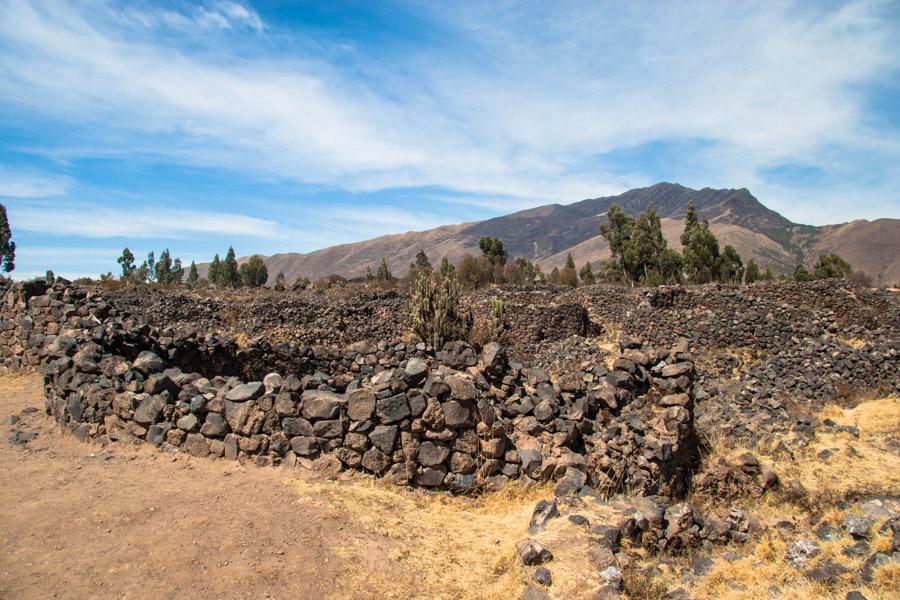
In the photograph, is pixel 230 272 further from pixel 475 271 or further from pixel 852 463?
pixel 852 463

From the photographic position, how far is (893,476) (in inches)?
383

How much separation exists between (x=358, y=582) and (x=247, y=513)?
183 cm

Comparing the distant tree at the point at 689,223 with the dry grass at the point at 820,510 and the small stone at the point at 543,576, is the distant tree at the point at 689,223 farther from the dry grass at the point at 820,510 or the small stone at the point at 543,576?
the small stone at the point at 543,576

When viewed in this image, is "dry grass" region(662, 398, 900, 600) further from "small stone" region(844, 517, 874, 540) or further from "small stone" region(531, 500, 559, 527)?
"small stone" region(531, 500, 559, 527)

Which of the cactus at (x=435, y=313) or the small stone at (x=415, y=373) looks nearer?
the small stone at (x=415, y=373)

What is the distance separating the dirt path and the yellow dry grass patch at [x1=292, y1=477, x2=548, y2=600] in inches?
11.7

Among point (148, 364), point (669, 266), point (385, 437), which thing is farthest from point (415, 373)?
point (669, 266)

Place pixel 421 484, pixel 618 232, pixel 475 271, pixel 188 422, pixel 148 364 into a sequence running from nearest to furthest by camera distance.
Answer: pixel 421 484 → pixel 188 422 → pixel 148 364 → pixel 475 271 → pixel 618 232

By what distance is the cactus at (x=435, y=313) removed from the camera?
21.9 metres

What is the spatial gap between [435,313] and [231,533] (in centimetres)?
1625

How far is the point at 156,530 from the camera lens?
5.84m

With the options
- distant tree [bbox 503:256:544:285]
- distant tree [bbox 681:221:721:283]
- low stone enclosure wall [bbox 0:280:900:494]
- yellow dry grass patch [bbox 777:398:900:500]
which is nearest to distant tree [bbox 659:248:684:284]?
distant tree [bbox 681:221:721:283]

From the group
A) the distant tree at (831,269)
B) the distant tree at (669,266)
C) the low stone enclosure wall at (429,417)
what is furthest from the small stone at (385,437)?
the distant tree at (831,269)

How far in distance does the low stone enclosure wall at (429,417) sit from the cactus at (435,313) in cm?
1279
